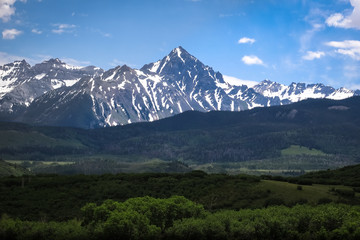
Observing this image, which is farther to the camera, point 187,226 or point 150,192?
point 150,192

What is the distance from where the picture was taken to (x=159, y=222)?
109 metres

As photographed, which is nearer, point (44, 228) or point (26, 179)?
point (44, 228)

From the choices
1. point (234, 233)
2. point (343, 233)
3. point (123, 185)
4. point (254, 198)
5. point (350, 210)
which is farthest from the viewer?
point (123, 185)

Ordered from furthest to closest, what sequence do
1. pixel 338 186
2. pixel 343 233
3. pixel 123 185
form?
pixel 123 185 < pixel 338 186 < pixel 343 233

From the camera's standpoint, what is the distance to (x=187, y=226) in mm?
102688

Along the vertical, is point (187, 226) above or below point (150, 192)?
below

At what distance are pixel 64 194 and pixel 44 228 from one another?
5587 centimetres

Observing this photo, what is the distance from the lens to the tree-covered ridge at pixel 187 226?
98375 millimetres

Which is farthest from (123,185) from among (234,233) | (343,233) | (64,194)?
(343,233)

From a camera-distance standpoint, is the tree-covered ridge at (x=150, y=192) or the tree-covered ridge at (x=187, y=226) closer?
the tree-covered ridge at (x=187, y=226)

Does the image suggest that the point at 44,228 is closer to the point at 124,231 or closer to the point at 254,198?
the point at 124,231

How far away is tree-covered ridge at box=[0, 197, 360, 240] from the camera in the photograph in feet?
323

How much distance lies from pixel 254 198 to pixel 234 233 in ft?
151

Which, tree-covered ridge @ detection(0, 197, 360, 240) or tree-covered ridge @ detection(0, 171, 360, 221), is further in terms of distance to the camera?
tree-covered ridge @ detection(0, 171, 360, 221)
